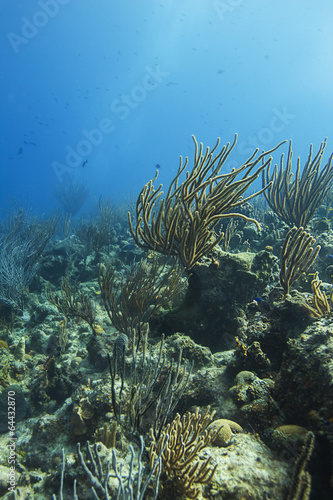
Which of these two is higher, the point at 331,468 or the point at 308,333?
the point at 308,333

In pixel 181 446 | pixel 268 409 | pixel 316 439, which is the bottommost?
pixel 181 446

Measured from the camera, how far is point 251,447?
5.97 ft

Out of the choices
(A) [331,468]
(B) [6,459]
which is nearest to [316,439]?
(A) [331,468]

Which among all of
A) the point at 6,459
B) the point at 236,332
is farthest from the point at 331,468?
the point at 6,459

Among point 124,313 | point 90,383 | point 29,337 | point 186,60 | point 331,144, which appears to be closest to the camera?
Answer: point 90,383

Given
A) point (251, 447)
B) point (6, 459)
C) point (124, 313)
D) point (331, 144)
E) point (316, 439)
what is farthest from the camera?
point (331, 144)

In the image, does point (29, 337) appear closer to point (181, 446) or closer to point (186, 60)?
point (181, 446)

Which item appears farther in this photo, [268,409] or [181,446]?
[268,409]

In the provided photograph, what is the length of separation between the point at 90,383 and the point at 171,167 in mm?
135929

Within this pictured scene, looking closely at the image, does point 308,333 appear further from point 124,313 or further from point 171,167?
point 171,167

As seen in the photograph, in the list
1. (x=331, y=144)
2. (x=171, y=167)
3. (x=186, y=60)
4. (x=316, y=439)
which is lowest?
(x=316, y=439)

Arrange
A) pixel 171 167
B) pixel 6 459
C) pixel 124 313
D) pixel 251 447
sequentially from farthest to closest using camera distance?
pixel 171 167, pixel 124 313, pixel 6 459, pixel 251 447

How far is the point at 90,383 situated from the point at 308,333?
2.70 metres

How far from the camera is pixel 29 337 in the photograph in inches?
196
